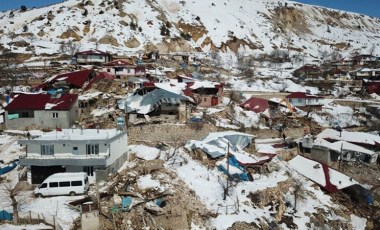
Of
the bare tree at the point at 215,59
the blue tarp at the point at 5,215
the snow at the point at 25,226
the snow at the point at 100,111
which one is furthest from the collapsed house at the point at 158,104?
the bare tree at the point at 215,59

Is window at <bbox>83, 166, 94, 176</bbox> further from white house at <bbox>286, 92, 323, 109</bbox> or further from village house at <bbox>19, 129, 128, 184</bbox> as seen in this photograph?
white house at <bbox>286, 92, 323, 109</bbox>

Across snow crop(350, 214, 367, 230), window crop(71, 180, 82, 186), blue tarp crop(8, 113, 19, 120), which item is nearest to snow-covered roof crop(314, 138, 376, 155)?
snow crop(350, 214, 367, 230)

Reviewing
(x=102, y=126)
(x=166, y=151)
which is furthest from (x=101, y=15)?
(x=166, y=151)

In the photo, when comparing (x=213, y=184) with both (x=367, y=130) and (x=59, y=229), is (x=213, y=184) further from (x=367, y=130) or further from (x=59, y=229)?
(x=367, y=130)

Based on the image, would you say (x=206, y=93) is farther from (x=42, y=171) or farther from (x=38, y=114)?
(x=42, y=171)

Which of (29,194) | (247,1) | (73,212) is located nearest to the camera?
(73,212)

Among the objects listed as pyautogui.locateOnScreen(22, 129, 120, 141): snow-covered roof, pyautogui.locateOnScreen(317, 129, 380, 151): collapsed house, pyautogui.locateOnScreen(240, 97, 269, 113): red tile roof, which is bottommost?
pyautogui.locateOnScreen(317, 129, 380, 151): collapsed house
